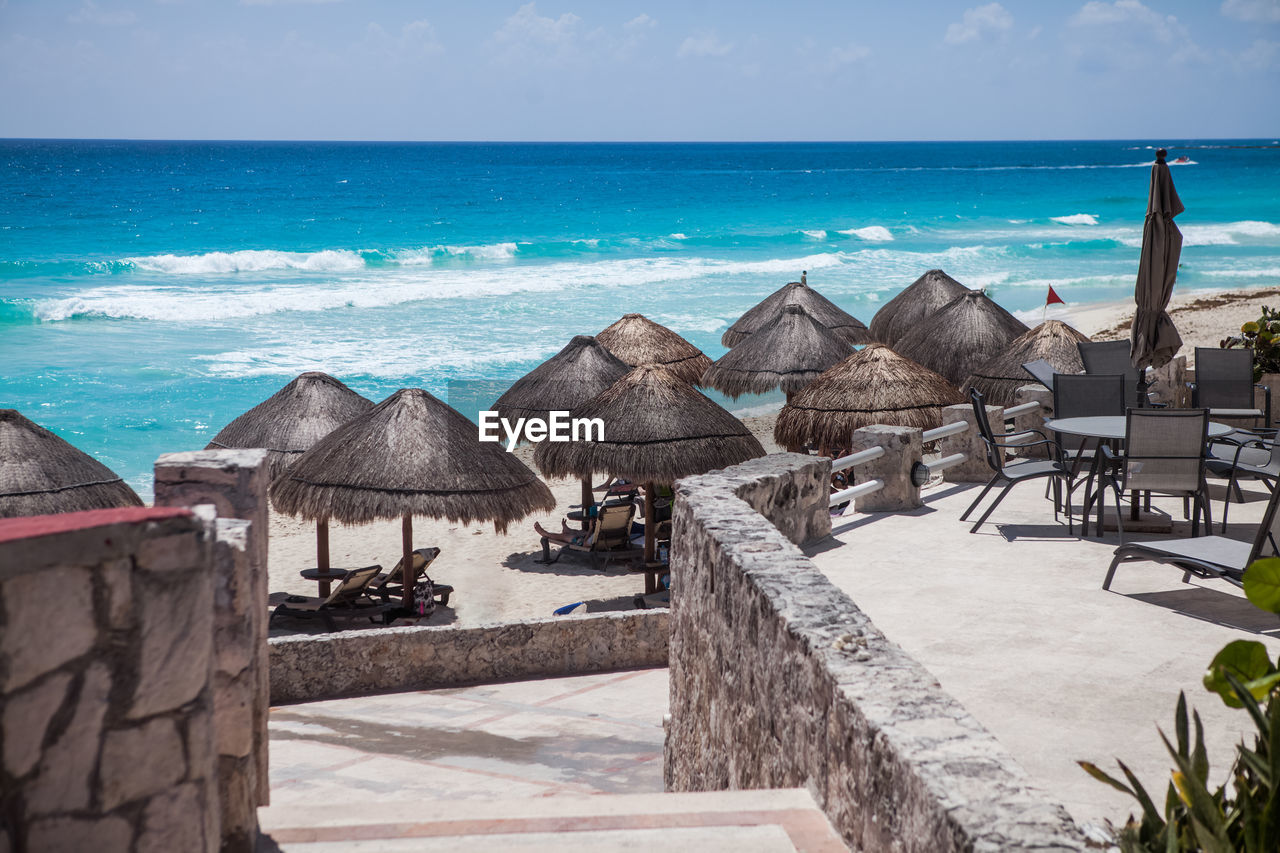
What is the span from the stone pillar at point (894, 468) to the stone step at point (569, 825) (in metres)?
4.41

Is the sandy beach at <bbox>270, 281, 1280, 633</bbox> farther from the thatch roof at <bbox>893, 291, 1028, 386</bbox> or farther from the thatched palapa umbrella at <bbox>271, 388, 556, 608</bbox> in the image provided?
the thatch roof at <bbox>893, 291, 1028, 386</bbox>

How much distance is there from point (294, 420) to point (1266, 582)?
10436mm

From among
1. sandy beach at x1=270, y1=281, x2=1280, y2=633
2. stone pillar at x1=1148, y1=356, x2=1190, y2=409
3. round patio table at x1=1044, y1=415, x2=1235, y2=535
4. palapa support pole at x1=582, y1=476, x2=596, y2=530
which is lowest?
sandy beach at x1=270, y1=281, x2=1280, y2=633

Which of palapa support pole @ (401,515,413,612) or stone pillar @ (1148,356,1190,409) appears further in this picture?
stone pillar @ (1148,356,1190,409)

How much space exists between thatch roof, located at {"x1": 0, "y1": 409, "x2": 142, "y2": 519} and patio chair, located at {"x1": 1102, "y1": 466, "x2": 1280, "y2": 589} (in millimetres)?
7175

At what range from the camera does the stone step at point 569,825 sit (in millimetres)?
2863

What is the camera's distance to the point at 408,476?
9.89 meters

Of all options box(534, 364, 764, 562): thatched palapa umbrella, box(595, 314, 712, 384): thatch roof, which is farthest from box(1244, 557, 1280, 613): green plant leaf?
box(595, 314, 712, 384): thatch roof

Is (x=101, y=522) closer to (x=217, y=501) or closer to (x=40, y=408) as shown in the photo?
(x=217, y=501)

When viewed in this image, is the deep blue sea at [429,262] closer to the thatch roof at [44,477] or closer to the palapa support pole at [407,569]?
the thatch roof at [44,477]

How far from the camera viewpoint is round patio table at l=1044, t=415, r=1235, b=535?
680 cm

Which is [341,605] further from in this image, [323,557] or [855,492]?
[855,492]

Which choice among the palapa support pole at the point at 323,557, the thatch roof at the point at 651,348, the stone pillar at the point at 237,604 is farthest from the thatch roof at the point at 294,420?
the stone pillar at the point at 237,604

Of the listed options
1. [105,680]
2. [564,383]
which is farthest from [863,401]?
[105,680]
